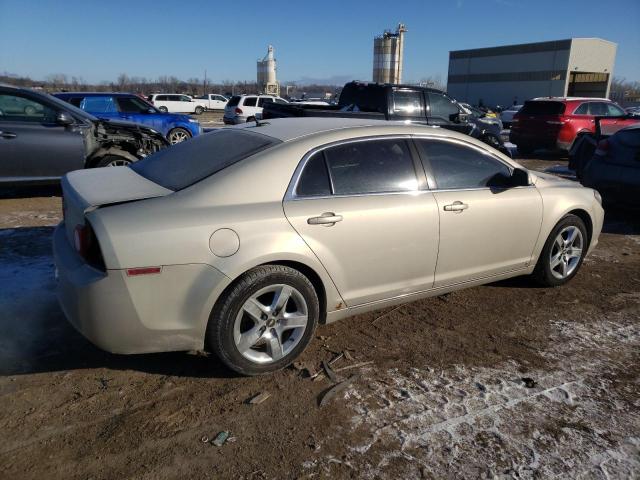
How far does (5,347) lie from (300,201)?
2167mm

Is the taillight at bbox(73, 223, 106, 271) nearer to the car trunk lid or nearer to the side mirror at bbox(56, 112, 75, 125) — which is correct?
the car trunk lid

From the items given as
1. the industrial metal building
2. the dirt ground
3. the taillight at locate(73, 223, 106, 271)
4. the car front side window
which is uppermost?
the industrial metal building

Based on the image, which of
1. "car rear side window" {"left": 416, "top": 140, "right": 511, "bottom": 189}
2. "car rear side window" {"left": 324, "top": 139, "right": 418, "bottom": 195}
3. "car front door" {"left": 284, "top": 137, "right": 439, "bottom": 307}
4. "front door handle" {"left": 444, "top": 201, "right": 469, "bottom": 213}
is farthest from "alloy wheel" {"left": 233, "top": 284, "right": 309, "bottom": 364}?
"car rear side window" {"left": 416, "top": 140, "right": 511, "bottom": 189}

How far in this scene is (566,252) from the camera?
15.0 feet

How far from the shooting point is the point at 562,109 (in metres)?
13.4

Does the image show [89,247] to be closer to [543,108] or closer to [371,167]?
[371,167]

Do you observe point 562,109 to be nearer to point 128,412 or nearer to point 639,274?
point 639,274

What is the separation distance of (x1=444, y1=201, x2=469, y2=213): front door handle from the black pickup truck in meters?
6.05

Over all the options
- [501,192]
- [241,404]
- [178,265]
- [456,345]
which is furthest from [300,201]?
[501,192]

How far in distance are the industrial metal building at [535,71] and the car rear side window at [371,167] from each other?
4825 centimetres

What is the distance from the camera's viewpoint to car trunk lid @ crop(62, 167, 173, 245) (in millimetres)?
Answer: 2814

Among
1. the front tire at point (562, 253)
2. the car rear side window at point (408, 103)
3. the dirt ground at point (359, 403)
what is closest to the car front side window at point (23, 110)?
the dirt ground at point (359, 403)

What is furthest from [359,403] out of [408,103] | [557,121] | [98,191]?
[557,121]

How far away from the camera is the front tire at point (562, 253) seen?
4.39 metres
